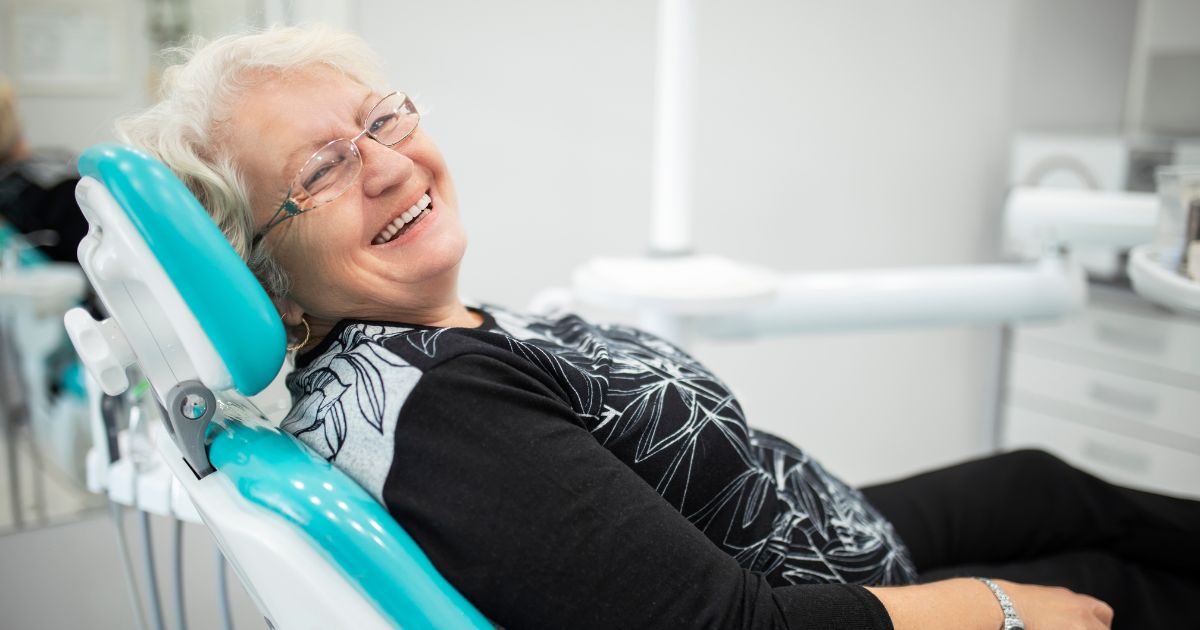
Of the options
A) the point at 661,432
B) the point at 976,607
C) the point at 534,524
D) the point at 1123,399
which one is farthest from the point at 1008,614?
the point at 1123,399

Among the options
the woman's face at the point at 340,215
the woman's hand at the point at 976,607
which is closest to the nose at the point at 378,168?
the woman's face at the point at 340,215

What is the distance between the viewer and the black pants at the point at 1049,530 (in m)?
1.24

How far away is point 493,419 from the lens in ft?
2.36

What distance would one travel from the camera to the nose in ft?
2.89

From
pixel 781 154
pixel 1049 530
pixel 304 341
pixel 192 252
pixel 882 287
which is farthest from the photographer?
pixel 781 154

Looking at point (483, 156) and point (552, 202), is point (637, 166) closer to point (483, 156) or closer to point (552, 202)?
point (552, 202)

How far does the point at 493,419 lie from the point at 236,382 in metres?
0.22

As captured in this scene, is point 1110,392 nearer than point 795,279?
Result: No

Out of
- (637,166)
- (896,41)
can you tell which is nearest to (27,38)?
(637,166)

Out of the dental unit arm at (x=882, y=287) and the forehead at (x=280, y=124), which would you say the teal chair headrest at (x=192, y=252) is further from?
the dental unit arm at (x=882, y=287)

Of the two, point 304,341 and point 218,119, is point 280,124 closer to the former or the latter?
point 218,119

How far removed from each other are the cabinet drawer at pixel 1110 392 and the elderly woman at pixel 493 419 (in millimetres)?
1439

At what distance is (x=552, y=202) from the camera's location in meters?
2.06

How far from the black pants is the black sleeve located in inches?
25.1
